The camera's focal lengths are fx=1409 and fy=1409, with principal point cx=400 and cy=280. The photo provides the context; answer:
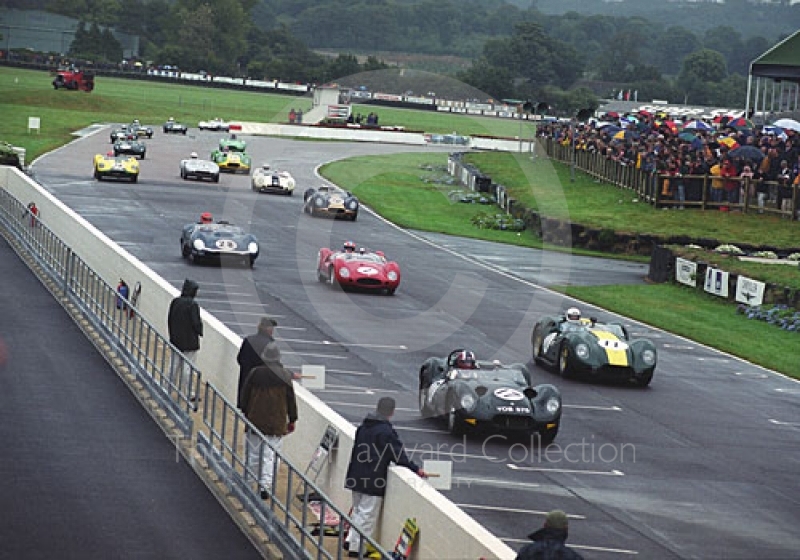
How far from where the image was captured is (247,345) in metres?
17.6

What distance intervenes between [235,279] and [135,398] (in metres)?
15.0

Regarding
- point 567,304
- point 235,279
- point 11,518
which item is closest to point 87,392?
point 11,518

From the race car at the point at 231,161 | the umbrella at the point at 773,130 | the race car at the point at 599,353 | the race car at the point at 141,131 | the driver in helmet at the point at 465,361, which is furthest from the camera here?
the race car at the point at 141,131

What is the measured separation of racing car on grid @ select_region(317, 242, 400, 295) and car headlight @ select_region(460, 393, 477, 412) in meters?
15.2

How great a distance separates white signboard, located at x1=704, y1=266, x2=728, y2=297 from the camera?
133ft

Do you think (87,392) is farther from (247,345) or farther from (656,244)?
(656,244)

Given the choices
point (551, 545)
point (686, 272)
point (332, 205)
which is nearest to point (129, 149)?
point (332, 205)

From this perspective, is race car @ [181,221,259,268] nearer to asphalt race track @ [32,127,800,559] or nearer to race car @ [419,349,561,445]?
asphalt race track @ [32,127,800,559]

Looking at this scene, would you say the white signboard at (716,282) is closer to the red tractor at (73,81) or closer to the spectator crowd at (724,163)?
the spectator crowd at (724,163)

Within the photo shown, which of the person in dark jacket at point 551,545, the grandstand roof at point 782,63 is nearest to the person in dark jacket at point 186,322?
the person in dark jacket at point 551,545

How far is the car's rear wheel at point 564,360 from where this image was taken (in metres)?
26.6

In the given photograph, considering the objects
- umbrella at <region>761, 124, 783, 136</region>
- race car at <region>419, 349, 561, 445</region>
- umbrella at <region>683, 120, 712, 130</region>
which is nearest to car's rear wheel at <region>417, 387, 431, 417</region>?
race car at <region>419, 349, 561, 445</region>

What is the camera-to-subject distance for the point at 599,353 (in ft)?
87.0

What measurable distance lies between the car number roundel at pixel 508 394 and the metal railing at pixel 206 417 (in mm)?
4250
